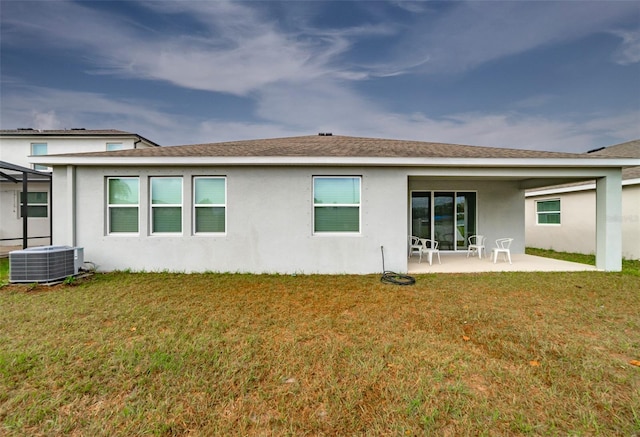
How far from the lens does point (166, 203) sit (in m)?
6.95

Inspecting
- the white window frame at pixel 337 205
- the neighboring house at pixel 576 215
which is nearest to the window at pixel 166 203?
the white window frame at pixel 337 205

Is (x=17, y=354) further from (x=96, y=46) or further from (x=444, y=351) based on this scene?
(x=96, y=46)

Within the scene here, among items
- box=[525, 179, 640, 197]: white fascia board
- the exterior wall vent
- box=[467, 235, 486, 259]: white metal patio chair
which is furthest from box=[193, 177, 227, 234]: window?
box=[525, 179, 640, 197]: white fascia board

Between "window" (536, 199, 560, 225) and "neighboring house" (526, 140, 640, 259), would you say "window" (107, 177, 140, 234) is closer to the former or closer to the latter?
"neighboring house" (526, 140, 640, 259)

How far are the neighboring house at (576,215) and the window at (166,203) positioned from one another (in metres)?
14.3

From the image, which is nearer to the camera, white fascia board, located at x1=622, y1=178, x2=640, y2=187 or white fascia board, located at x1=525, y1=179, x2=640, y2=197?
white fascia board, located at x1=622, y1=178, x2=640, y2=187

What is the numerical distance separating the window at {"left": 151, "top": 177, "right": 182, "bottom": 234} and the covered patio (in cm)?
652

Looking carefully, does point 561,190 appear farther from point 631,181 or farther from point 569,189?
point 631,181

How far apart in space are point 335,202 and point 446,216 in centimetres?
545

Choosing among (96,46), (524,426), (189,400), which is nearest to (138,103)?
(96,46)

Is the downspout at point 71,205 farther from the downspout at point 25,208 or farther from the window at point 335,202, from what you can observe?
the window at point 335,202

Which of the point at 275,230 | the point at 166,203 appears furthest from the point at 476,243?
the point at 166,203

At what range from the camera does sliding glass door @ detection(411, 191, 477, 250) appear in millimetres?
9969

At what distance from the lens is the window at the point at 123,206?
6.94m
